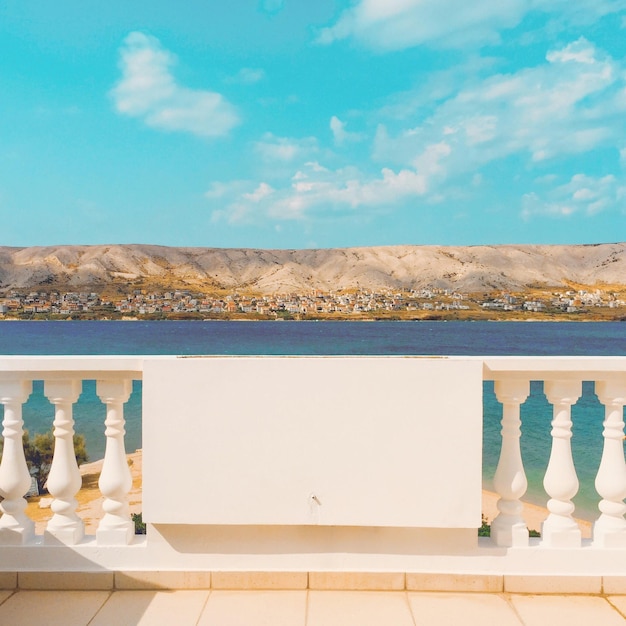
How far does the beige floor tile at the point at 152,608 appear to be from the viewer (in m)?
2.08

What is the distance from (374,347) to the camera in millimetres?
60562

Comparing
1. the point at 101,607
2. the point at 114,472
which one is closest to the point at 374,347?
the point at 114,472

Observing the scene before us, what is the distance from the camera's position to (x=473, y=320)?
10031 centimetres

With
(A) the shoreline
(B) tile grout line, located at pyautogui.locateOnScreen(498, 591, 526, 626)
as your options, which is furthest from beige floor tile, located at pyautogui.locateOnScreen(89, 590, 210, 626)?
(A) the shoreline

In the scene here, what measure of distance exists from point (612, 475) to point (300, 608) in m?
1.44

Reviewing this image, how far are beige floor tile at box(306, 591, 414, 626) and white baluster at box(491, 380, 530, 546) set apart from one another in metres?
0.53

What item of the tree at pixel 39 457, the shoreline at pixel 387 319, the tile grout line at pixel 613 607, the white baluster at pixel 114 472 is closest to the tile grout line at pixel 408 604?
the tile grout line at pixel 613 607

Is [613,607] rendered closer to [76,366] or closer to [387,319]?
[76,366]

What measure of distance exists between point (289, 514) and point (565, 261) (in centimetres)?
10481

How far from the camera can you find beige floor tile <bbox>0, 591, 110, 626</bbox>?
2094 millimetres

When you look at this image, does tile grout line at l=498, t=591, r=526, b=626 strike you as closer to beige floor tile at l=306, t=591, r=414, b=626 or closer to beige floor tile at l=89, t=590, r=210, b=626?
beige floor tile at l=306, t=591, r=414, b=626

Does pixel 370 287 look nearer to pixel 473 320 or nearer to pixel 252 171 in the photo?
pixel 473 320

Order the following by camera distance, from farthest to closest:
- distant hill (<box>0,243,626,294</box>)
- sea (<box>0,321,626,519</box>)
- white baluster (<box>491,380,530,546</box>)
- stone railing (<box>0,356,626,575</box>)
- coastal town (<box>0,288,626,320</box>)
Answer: distant hill (<box>0,243,626,294</box>)
coastal town (<box>0,288,626,320</box>)
sea (<box>0,321,626,519</box>)
white baluster (<box>491,380,530,546</box>)
stone railing (<box>0,356,626,575</box>)

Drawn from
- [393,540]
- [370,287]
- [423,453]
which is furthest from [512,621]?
[370,287]
